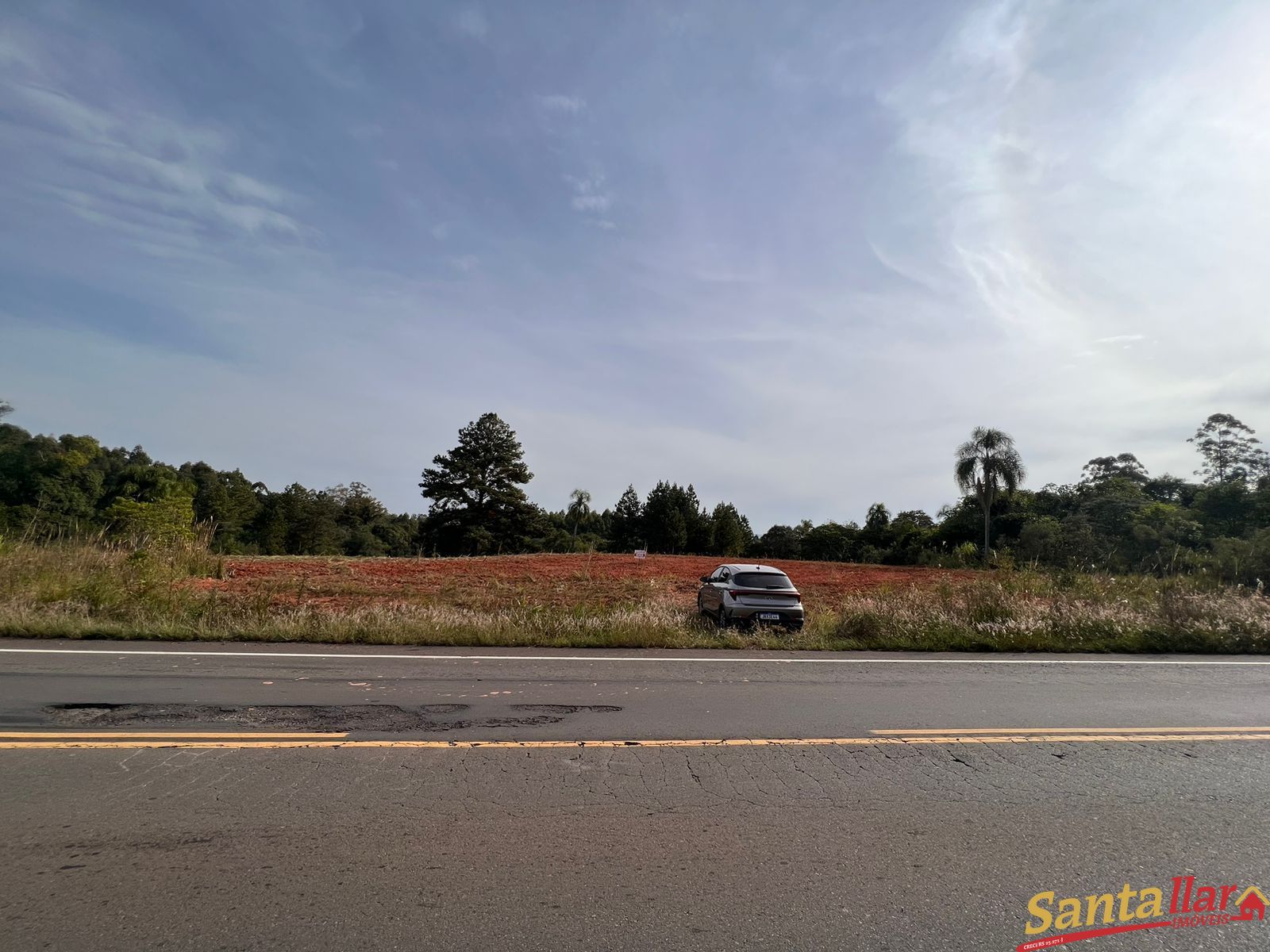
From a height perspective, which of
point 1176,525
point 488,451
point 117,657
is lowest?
point 117,657

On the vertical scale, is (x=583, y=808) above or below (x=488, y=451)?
below

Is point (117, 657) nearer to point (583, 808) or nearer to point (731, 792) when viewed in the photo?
point (583, 808)

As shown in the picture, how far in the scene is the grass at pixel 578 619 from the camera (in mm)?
11148

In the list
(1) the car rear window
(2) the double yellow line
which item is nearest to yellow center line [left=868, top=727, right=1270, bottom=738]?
(2) the double yellow line

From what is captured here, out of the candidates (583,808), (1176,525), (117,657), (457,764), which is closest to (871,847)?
(583,808)

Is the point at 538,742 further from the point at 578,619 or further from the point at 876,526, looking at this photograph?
the point at 876,526

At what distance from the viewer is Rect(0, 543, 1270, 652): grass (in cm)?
1115

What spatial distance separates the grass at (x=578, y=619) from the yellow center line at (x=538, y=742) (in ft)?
18.5

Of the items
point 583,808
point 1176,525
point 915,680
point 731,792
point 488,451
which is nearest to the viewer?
point 583,808

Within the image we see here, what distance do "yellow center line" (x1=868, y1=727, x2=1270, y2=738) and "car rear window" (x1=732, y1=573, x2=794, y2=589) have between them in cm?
743

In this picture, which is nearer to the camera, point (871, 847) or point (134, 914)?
point (134, 914)

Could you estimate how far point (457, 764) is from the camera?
483cm

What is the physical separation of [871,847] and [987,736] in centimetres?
282

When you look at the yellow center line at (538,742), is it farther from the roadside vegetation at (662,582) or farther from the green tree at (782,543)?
the green tree at (782,543)
